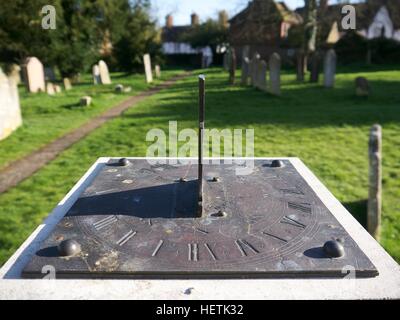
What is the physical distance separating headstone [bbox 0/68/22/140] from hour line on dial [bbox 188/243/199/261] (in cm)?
777

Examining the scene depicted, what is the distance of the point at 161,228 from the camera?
88.4 inches

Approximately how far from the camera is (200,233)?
219 centimetres

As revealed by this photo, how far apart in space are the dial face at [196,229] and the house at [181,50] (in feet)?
101

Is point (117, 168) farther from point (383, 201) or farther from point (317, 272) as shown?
point (383, 201)

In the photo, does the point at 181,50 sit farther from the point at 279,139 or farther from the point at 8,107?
the point at 279,139

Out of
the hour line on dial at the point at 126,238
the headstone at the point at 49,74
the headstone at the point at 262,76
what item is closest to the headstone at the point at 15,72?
the headstone at the point at 49,74

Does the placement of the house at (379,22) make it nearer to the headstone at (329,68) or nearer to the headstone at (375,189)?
the headstone at (329,68)

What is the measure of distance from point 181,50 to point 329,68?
43.3 metres

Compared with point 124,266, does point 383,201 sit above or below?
below

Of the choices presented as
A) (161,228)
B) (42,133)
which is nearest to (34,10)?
(42,133)

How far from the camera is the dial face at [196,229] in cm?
191

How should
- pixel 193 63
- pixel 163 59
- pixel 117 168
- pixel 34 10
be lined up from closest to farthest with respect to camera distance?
pixel 117 168 → pixel 34 10 → pixel 163 59 → pixel 193 63

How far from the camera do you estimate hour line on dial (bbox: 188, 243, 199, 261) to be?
6.46ft
